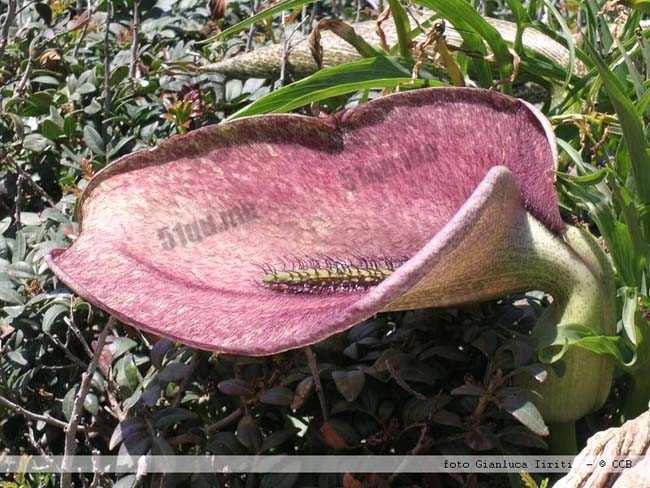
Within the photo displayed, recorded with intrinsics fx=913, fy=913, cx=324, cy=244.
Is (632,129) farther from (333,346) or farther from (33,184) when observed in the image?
(33,184)

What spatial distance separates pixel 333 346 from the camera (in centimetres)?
83

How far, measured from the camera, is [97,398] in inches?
33.9

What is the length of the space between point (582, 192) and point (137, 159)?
39 centimetres

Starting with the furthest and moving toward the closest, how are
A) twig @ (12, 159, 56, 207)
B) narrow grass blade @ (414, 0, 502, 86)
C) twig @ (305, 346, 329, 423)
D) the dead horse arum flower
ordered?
twig @ (12, 159, 56, 207)
narrow grass blade @ (414, 0, 502, 86)
twig @ (305, 346, 329, 423)
the dead horse arum flower

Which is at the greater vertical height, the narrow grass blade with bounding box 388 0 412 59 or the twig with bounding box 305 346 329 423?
the narrow grass blade with bounding box 388 0 412 59

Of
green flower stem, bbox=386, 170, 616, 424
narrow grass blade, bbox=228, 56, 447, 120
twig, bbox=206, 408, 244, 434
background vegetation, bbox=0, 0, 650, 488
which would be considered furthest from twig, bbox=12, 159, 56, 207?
green flower stem, bbox=386, 170, 616, 424

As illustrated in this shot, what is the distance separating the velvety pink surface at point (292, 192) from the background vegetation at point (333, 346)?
72 millimetres

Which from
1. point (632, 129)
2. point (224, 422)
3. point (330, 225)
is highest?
point (632, 129)

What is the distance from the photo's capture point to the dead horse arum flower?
64cm

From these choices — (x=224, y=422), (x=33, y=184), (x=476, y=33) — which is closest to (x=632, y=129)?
(x=476, y=33)

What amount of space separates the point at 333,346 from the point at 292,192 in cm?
15

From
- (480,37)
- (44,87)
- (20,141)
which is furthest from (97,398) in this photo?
(44,87)

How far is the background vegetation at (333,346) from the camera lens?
29.9 inches

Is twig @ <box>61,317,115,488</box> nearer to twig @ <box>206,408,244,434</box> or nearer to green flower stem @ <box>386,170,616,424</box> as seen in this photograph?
twig @ <box>206,408,244,434</box>
